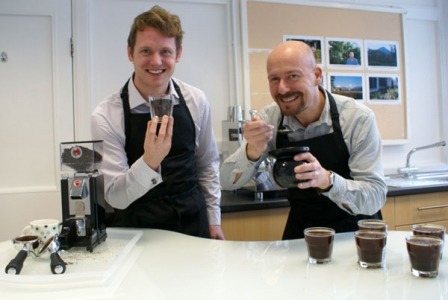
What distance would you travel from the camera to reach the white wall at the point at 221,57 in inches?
110

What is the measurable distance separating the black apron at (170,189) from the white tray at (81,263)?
0.18m

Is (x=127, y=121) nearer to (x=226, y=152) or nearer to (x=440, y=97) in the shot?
(x=226, y=152)

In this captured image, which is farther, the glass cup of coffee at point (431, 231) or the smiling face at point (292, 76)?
the smiling face at point (292, 76)

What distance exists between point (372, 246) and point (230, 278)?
16.3 inches

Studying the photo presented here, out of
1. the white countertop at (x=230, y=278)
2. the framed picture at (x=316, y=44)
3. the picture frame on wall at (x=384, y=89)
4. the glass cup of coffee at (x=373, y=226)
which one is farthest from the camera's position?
the picture frame on wall at (x=384, y=89)

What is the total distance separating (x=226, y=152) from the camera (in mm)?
2895

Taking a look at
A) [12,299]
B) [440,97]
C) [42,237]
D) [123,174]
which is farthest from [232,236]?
[440,97]

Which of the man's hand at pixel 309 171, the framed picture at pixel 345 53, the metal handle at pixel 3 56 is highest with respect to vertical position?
the framed picture at pixel 345 53

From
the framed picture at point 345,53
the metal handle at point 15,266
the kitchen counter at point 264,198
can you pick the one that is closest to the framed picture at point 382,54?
the framed picture at point 345,53

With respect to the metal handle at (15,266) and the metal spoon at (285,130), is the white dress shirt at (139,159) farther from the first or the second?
the metal handle at (15,266)

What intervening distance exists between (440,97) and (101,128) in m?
3.33

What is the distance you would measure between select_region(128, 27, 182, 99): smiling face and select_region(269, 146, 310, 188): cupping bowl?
Result: 673 mm

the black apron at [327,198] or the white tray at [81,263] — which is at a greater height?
the black apron at [327,198]

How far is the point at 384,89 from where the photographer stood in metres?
3.49
